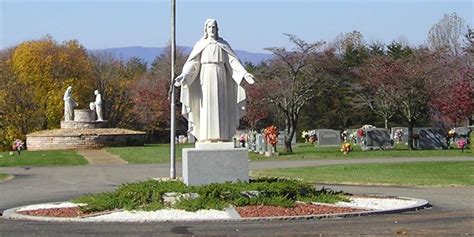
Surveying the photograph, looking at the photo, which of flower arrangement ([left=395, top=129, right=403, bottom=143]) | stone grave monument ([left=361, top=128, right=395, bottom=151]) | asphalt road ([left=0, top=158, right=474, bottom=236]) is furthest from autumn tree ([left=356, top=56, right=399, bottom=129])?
asphalt road ([left=0, top=158, right=474, bottom=236])

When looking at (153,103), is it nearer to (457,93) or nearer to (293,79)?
(293,79)

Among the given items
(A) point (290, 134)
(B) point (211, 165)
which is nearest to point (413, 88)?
(A) point (290, 134)

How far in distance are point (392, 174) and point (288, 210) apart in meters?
12.0

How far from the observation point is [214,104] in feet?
54.2

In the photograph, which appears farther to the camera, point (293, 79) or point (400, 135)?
point (400, 135)

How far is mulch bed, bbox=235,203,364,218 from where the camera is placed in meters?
14.2

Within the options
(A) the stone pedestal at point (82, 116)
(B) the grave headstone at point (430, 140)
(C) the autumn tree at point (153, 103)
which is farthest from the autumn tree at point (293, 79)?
(C) the autumn tree at point (153, 103)

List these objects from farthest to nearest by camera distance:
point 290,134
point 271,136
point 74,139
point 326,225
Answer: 1. point 74,139
2. point 290,134
3. point 271,136
4. point 326,225

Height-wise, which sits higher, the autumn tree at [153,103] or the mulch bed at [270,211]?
the autumn tree at [153,103]

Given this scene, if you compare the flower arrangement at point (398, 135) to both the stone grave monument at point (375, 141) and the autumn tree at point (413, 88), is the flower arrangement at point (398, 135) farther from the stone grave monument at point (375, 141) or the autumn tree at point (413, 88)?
the stone grave monument at point (375, 141)

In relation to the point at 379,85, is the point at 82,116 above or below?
below

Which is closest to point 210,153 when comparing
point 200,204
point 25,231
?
point 200,204

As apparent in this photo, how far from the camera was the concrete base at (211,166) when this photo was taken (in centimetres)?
1598

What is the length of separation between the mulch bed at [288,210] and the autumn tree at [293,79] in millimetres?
27846
